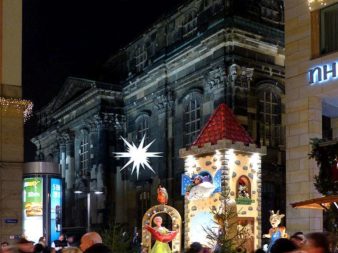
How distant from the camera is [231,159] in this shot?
19.7 meters

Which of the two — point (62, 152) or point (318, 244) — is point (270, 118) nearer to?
point (62, 152)

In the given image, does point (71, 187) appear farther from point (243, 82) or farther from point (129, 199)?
point (243, 82)

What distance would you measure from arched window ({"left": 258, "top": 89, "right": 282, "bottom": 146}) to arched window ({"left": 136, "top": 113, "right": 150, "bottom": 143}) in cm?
1020

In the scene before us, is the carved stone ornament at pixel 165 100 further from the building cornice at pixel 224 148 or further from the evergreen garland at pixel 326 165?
the evergreen garland at pixel 326 165

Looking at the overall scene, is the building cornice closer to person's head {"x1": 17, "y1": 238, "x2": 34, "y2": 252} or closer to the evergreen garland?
the evergreen garland

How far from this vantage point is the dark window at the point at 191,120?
38.5m

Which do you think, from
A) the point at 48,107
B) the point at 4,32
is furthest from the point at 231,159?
the point at 48,107

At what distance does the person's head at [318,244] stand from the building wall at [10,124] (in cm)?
1906

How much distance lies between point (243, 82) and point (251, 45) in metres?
2.34

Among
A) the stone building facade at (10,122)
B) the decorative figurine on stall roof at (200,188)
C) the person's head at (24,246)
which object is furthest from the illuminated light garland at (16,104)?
the person's head at (24,246)

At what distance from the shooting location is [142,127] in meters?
45.6

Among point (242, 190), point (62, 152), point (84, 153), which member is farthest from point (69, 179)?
point (242, 190)

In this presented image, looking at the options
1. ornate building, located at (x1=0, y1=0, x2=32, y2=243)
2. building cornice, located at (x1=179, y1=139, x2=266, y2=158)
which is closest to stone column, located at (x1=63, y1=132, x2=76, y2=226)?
ornate building, located at (x1=0, y1=0, x2=32, y2=243)

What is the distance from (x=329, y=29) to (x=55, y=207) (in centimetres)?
1752
